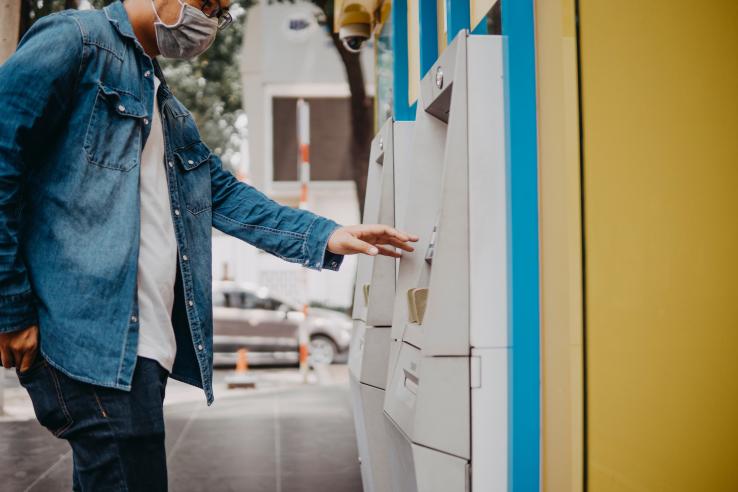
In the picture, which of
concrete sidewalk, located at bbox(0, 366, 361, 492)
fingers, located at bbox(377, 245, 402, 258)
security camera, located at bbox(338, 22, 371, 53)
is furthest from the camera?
security camera, located at bbox(338, 22, 371, 53)

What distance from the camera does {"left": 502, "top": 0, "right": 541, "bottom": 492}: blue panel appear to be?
1.83 metres

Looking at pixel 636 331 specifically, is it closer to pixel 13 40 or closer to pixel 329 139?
pixel 13 40

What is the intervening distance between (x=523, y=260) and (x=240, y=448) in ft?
12.6

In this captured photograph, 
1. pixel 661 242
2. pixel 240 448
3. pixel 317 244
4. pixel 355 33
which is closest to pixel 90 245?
pixel 317 244

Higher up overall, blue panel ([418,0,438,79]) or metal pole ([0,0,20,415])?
metal pole ([0,0,20,415])

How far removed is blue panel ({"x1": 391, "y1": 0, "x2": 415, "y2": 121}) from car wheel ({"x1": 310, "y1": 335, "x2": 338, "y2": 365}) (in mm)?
7321

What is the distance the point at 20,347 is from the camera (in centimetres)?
155

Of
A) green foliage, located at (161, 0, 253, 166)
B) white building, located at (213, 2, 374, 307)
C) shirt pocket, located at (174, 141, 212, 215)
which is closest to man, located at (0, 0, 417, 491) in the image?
shirt pocket, located at (174, 141, 212, 215)

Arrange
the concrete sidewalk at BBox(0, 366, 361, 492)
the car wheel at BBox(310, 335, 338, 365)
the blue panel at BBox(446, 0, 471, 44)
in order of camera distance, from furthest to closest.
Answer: the car wheel at BBox(310, 335, 338, 365)
the concrete sidewalk at BBox(0, 366, 361, 492)
the blue panel at BBox(446, 0, 471, 44)

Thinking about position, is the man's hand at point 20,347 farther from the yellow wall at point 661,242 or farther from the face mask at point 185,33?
the yellow wall at point 661,242

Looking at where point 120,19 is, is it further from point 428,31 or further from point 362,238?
point 428,31

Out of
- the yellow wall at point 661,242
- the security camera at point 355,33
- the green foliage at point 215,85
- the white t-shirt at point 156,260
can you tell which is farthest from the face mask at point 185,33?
the green foliage at point 215,85

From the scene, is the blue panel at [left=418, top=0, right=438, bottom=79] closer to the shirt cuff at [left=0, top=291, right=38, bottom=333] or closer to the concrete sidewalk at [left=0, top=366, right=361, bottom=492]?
the shirt cuff at [left=0, top=291, right=38, bottom=333]

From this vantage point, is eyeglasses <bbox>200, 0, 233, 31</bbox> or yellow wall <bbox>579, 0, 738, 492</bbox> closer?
yellow wall <bbox>579, 0, 738, 492</bbox>
